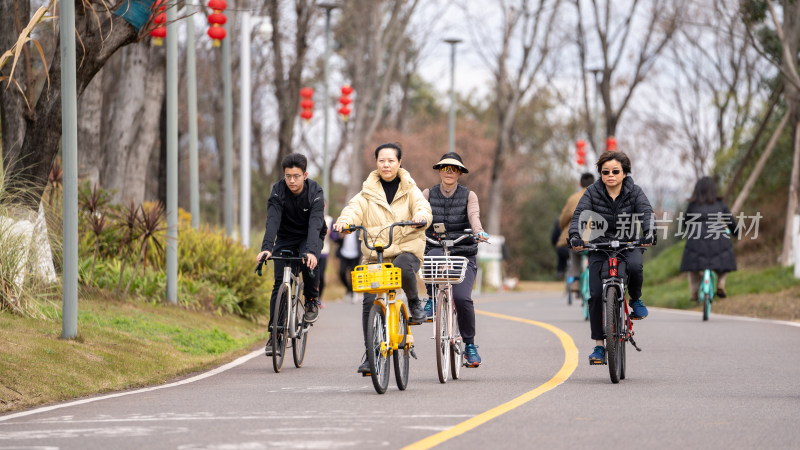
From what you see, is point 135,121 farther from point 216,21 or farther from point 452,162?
point 452,162

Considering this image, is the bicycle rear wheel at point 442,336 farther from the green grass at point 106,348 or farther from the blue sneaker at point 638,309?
the green grass at point 106,348

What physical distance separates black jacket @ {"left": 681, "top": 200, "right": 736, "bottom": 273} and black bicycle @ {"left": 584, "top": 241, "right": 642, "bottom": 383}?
8.07m

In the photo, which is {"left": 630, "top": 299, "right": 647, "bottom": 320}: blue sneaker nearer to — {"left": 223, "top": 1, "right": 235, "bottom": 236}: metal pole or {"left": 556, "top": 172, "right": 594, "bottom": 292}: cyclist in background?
{"left": 556, "top": 172, "right": 594, "bottom": 292}: cyclist in background

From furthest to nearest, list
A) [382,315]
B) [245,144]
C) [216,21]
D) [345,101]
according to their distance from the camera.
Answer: [345,101] → [245,144] → [216,21] → [382,315]

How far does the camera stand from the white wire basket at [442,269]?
1019cm

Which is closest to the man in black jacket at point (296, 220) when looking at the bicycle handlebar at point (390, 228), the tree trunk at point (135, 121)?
the bicycle handlebar at point (390, 228)

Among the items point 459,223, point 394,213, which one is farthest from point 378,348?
point 459,223

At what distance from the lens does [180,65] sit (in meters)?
42.2

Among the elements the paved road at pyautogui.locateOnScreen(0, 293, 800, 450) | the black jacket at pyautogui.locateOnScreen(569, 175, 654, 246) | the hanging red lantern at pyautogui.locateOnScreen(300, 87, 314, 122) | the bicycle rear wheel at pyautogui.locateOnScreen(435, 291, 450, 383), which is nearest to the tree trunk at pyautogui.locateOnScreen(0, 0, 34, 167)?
the paved road at pyautogui.locateOnScreen(0, 293, 800, 450)

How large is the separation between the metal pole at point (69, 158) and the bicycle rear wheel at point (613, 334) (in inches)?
195

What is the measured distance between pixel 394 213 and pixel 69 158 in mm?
3421

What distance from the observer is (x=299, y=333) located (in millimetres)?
12445

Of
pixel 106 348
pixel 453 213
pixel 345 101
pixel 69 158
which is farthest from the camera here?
pixel 345 101

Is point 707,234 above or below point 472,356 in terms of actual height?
above
